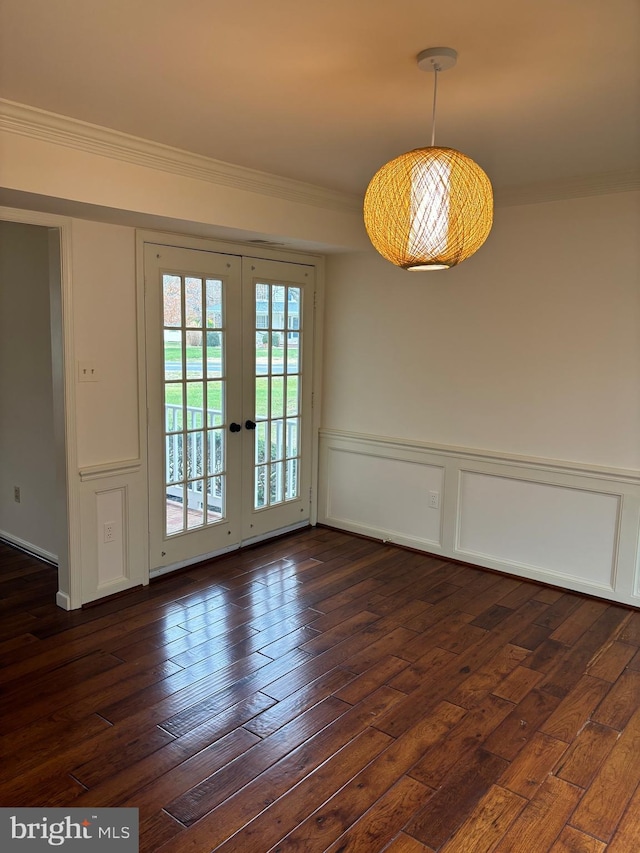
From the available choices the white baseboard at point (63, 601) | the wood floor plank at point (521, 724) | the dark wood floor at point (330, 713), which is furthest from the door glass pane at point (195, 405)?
the wood floor plank at point (521, 724)

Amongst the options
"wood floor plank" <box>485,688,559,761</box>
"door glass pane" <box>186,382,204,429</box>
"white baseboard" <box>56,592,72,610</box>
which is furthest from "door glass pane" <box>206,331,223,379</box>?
"wood floor plank" <box>485,688,559,761</box>

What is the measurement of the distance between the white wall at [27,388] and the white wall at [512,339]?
85.0 inches

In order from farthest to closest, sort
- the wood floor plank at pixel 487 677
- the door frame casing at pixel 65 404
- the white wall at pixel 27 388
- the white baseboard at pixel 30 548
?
the white baseboard at pixel 30 548 < the white wall at pixel 27 388 < the door frame casing at pixel 65 404 < the wood floor plank at pixel 487 677

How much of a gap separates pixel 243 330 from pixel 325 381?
3.33ft

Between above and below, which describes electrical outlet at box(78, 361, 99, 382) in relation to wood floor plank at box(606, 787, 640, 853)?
above

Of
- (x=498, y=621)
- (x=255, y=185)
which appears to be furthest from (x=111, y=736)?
(x=255, y=185)

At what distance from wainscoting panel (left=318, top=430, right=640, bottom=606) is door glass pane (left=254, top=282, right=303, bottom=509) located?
0.38 m

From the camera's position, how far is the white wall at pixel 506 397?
149 inches

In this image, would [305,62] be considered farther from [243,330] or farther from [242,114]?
[243,330]

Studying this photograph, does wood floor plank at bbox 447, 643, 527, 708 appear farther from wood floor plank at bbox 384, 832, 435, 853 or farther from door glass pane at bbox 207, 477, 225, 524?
door glass pane at bbox 207, 477, 225, 524

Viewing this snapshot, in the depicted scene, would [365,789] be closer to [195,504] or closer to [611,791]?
[611,791]

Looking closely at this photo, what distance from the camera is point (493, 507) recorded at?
433 cm

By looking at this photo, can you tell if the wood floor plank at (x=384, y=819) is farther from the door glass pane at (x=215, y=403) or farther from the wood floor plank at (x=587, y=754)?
the door glass pane at (x=215, y=403)

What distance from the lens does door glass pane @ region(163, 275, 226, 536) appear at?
13.1ft
